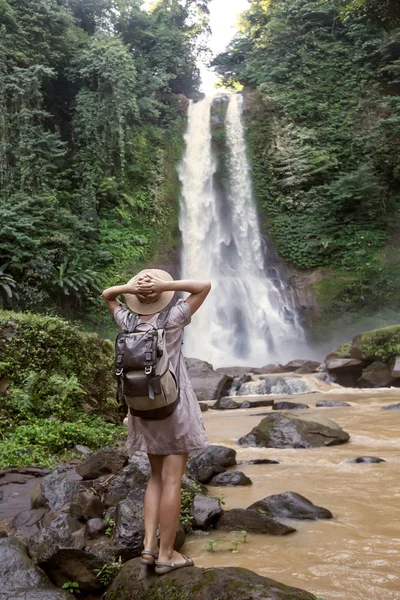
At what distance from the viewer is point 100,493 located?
12.8ft

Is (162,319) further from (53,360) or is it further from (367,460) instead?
(53,360)

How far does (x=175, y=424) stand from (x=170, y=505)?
0.41 metres

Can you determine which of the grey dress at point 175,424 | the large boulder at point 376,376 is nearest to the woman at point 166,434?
the grey dress at point 175,424

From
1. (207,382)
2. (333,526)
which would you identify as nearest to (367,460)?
(333,526)

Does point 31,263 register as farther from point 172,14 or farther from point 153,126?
point 172,14

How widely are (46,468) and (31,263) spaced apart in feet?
38.3

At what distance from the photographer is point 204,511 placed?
3.83m

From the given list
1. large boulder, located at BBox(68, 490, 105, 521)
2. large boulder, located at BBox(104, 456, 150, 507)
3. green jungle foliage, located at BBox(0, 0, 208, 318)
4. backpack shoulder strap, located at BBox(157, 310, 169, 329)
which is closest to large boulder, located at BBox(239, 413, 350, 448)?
large boulder, located at BBox(104, 456, 150, 507)

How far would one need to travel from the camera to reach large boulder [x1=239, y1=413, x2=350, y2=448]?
6707 millimetres

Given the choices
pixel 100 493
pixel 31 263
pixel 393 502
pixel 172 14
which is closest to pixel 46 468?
pixel 100 493

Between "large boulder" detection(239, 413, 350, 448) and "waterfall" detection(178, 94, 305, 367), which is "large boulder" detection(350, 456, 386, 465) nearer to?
"large boulder" detection(239, 413, 350, 448)

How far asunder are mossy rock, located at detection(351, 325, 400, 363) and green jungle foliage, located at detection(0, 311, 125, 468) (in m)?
7.87

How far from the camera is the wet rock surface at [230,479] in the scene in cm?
501

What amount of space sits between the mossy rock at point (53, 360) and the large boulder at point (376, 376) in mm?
7852
